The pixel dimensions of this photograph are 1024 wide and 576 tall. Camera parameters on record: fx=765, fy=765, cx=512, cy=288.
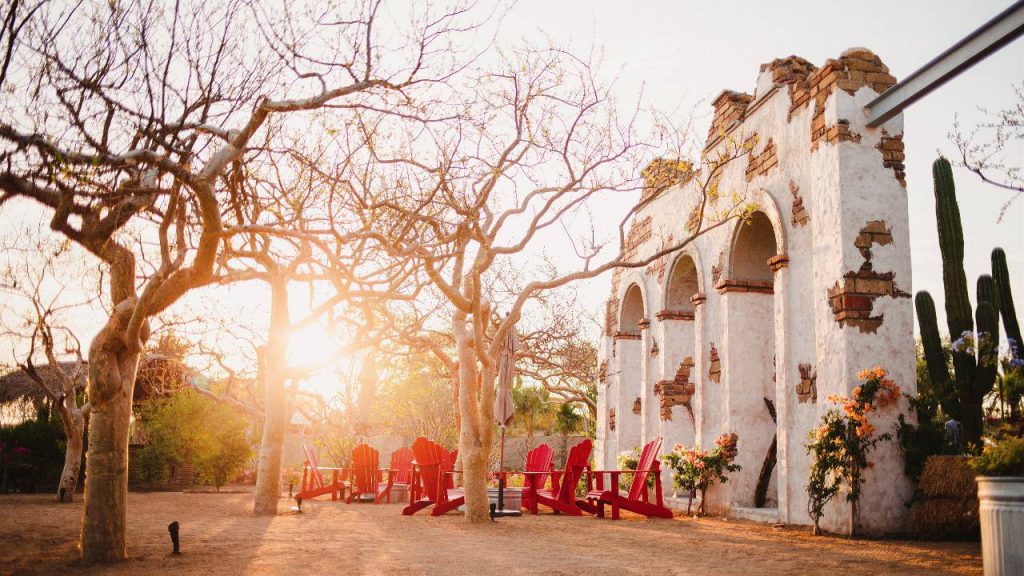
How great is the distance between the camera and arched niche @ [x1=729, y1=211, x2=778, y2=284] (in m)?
10.6

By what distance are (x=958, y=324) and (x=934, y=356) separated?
0.58 meters

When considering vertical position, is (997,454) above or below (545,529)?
above

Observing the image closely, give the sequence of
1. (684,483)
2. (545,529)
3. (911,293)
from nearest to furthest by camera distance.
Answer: (911,293) → (545,529) → (684,483)

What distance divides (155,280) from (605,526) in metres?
5.96

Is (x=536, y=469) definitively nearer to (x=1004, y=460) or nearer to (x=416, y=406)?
(x=1004, y=460)

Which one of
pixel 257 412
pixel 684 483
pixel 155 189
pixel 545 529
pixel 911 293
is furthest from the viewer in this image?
pixel 257 412

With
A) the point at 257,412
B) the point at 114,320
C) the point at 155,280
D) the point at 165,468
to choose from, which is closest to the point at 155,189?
the point at 155,280

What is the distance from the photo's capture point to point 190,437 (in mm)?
17875

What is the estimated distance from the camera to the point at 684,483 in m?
10.8

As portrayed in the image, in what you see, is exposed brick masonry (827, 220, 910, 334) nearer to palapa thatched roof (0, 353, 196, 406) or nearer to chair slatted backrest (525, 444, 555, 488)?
chair slatted backrest (525, 444, 555, 488)

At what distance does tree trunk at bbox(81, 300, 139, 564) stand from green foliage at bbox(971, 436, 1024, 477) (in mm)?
→ 5920

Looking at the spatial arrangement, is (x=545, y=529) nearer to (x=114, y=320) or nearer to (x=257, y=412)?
(x=114, y=320)

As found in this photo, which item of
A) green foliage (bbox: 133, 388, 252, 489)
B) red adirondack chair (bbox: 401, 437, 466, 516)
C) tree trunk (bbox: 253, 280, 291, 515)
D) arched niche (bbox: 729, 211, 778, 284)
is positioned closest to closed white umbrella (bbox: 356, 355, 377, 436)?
green foliage (bbox: 133, 388, 252, 489)

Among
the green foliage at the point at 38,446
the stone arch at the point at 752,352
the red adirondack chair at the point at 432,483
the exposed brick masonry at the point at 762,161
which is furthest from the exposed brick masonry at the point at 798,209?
the green foliage at the point at 38,446
